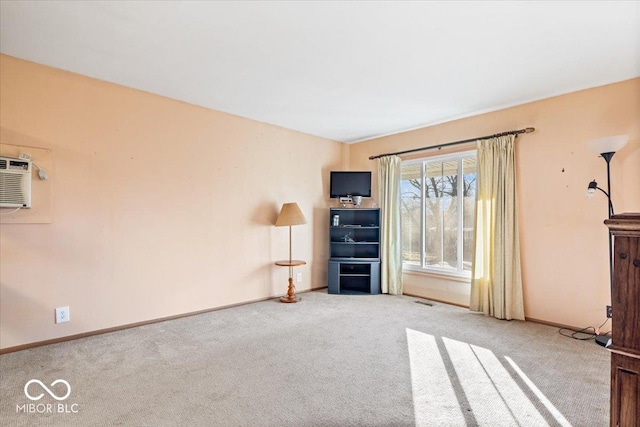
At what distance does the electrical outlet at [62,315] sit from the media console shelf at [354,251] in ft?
10.5

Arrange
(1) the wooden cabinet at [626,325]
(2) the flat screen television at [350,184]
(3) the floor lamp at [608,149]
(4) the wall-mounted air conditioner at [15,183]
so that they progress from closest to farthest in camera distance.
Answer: (1) the wooden cabinet at [626,325], (4) the wall-mounted air conditioner at [15,183], (3) the floor lamp at [608,149], (2) the flat screen television at [350,184]

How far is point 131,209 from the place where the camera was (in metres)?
3.42

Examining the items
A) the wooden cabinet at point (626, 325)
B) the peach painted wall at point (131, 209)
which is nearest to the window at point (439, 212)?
the peach painted wall at point (131, 209)

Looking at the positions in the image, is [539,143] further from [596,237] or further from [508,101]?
[596,237]

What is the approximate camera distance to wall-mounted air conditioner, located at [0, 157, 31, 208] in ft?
8.71

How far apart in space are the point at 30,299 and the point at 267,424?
247 centimetres

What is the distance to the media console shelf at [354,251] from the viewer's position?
5000 mm

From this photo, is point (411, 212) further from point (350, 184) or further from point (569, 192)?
point (569, 192)

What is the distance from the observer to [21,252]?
2.79 metres

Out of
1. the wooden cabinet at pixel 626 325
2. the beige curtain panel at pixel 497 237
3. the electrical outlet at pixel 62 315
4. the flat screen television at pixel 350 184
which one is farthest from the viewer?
the flat screen television at pixel 350 184

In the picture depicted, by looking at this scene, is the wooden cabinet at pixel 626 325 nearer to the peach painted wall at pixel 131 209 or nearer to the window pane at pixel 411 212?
the peach painted wall at pixel 131 209

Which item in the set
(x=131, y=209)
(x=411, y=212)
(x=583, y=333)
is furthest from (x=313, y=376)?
(x=411, y=212)

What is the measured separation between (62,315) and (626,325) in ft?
12.7

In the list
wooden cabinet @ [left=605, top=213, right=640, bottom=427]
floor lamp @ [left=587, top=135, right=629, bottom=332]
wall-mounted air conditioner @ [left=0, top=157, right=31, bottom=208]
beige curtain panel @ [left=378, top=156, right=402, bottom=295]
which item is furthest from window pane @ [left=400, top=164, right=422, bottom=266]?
wall-mounted air conditioner @ [left=0, top=157, right=31, bottom=208]
